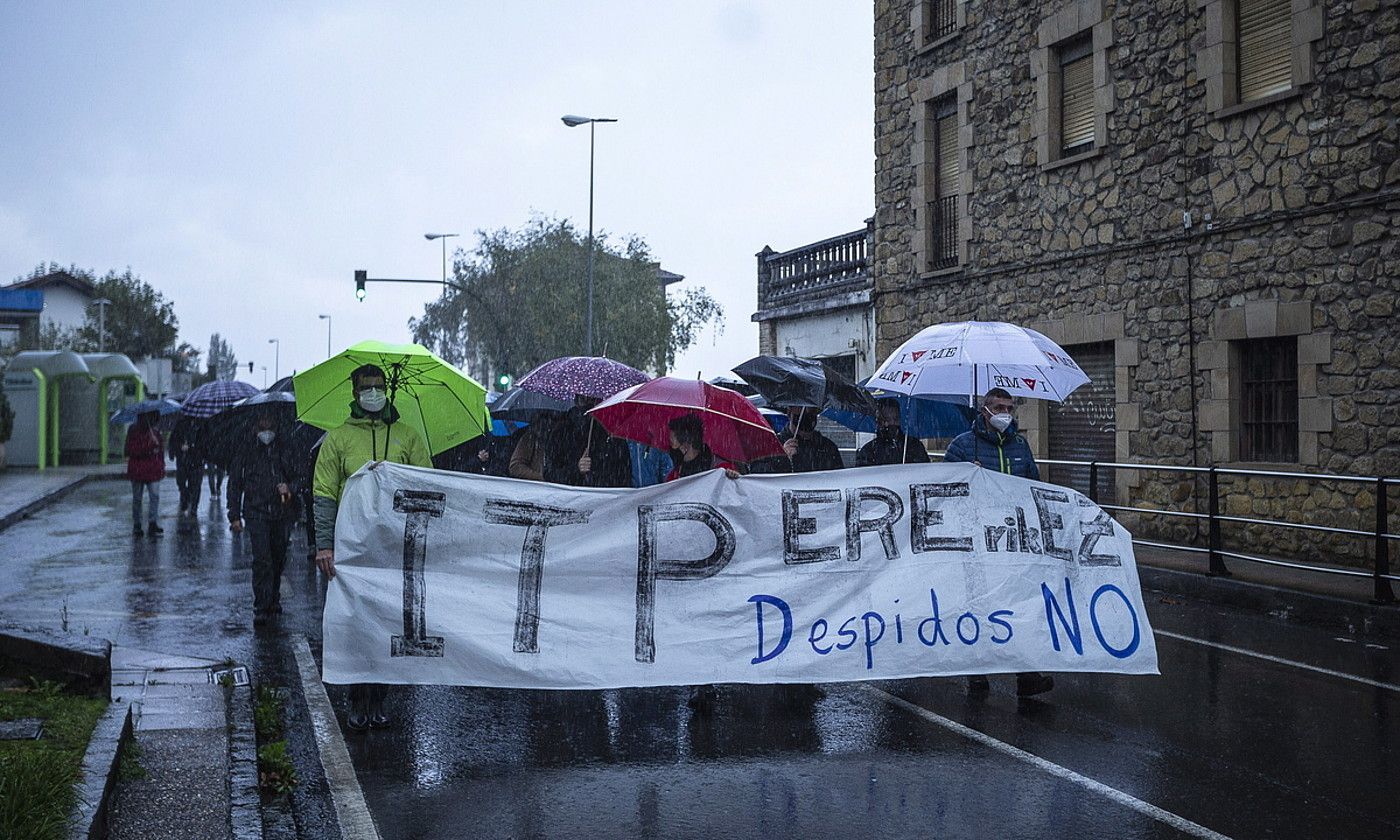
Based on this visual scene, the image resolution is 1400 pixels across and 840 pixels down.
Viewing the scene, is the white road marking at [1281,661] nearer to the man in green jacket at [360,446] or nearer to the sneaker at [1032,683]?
the sneaker at [1032,683]

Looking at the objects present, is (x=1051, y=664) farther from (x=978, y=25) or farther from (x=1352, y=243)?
(x=978, y=25)

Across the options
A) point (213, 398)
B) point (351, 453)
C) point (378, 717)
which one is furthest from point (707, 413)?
point (213, 398)

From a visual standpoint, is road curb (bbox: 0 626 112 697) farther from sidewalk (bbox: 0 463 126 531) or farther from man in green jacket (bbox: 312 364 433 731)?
sidewalk (bbox: 0 463 126 531)

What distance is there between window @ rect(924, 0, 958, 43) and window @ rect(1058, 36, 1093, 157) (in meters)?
3.01

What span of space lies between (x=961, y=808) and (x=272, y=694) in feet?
14.3

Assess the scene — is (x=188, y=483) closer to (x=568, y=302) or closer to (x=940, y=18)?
(x=940, y=18)

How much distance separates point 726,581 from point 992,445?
2.12 meters

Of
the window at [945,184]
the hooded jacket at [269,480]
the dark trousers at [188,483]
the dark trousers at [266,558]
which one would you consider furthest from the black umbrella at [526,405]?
the window at [945,184]

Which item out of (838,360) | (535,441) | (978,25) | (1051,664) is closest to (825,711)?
(1051,664)

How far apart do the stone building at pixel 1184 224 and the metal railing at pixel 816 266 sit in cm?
455

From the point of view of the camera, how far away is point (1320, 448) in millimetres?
14539

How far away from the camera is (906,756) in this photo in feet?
21.7

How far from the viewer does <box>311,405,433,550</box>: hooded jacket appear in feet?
24.6

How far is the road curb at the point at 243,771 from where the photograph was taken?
214 inches
